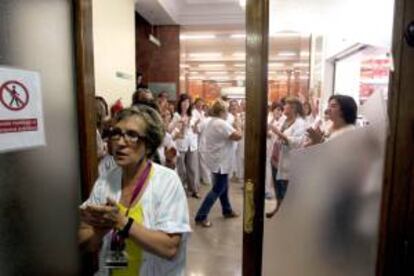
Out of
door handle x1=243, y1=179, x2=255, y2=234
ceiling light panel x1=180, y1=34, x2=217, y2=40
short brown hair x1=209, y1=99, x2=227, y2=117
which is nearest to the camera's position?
door handle x1=243, y1=179, x2=255, y2=234

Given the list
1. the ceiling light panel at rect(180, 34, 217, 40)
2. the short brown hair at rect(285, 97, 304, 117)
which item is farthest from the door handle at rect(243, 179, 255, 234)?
the ceiling light panel at rect(180, 34, 217, 40)

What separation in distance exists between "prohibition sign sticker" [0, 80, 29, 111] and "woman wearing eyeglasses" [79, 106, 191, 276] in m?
0.37

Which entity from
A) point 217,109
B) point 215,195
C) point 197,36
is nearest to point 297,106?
point 217,109

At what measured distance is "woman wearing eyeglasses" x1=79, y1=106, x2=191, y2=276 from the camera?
1.17m

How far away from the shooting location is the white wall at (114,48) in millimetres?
3096

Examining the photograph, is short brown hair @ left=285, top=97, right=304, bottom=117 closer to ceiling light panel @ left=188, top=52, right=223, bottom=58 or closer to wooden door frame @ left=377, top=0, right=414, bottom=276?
wooden door frame @ left=377, top=0, right=414, bottom=276

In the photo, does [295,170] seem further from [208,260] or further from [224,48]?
[224,48]

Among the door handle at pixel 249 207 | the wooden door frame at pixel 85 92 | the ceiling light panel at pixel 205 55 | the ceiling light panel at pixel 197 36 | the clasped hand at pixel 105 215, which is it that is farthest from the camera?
the ceiling light panel at pixel 205 55

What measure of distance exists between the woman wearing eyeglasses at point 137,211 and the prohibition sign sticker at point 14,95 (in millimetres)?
375

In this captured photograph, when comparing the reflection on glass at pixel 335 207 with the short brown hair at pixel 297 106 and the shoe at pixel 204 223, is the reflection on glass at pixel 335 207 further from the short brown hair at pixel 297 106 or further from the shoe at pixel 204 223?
the shoe at pixel 204 223

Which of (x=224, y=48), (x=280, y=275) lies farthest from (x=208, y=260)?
(x=224, y=48)

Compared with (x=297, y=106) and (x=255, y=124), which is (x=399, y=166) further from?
(x=297, y=106)

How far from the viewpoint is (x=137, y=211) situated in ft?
4.12

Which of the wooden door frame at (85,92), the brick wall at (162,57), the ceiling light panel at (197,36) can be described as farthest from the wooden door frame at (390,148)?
the ceiling light panel at (197,36)
